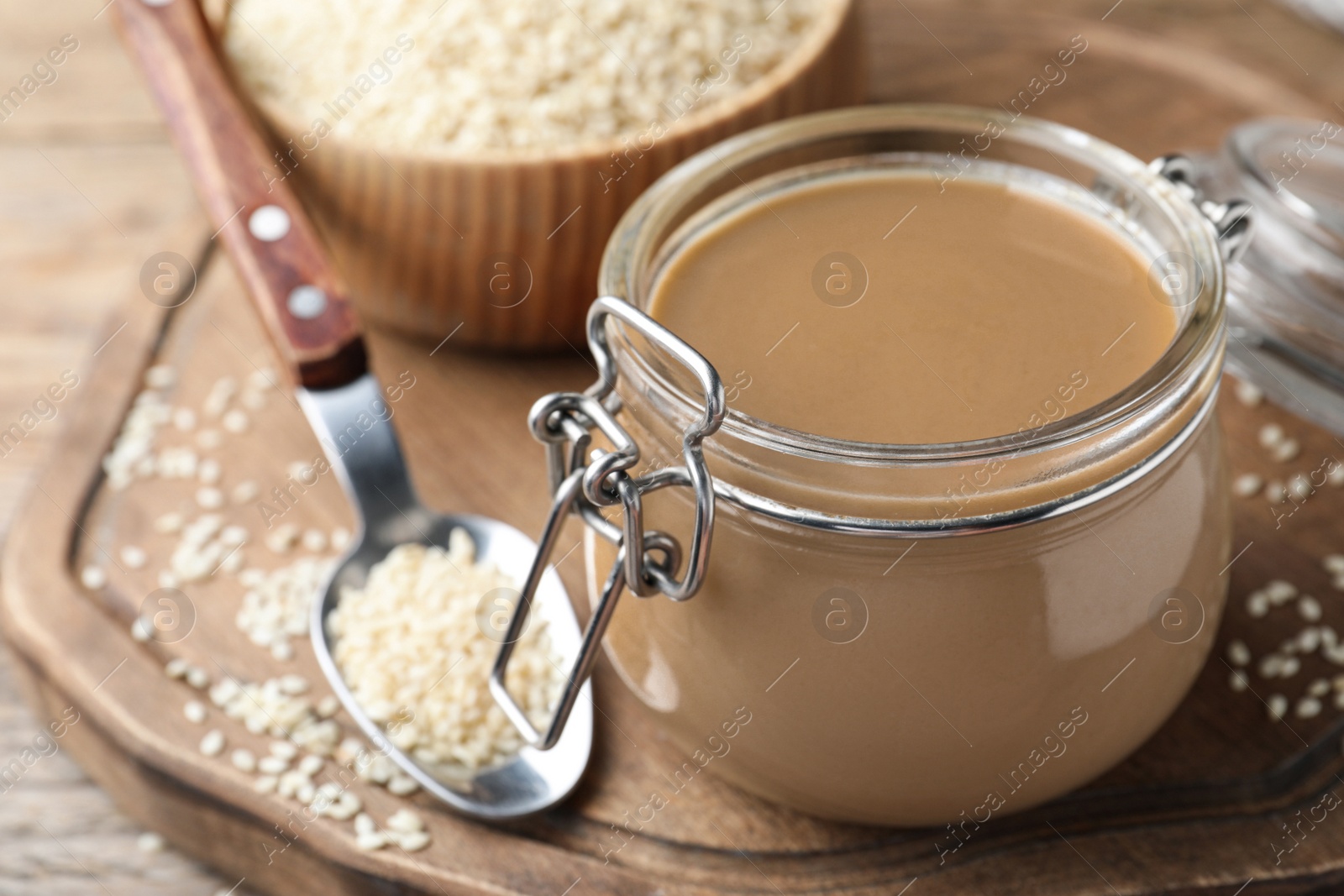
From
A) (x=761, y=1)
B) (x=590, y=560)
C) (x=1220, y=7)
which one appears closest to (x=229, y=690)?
(x=590, y=560)

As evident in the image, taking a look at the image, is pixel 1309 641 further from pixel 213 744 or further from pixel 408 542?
pixel 213 744

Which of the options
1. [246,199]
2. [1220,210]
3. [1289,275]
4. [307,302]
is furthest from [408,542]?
[1289,275]

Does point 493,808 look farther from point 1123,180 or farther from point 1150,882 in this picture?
point 1123,180

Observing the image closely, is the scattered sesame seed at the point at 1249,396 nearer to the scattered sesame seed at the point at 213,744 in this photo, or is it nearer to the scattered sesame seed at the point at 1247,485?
the scattered sesame seed at the point at 1247,485

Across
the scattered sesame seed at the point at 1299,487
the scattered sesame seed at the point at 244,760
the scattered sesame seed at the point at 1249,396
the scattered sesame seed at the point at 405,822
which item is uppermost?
the scattered sesame seed at the point at 244,760

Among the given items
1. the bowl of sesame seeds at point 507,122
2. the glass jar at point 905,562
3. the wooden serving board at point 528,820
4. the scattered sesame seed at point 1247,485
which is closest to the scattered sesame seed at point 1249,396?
the wooden serving board at point 528,820
